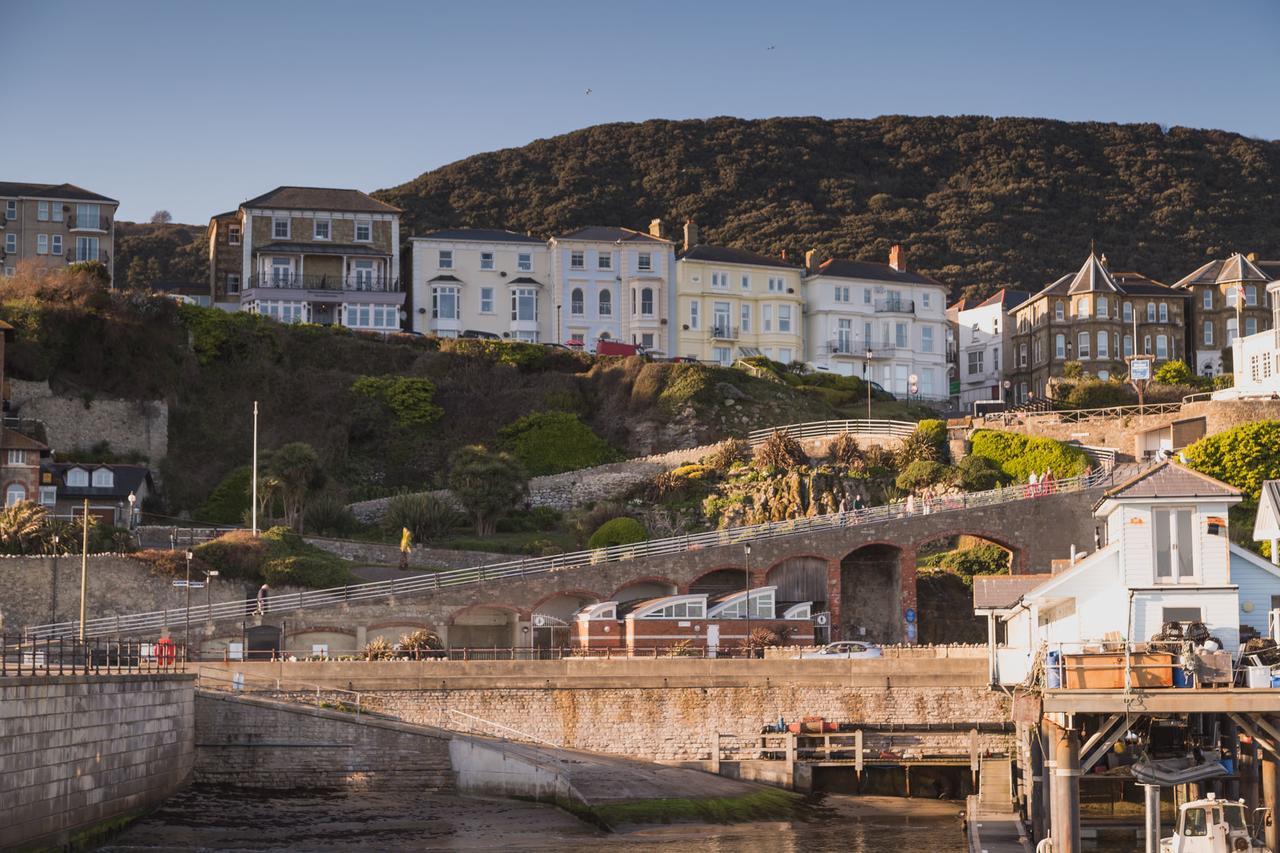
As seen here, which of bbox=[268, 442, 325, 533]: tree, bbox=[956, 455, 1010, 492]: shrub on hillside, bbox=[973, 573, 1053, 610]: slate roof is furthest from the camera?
bbox=[956, 455, 1010, 492]: shrub on hillside

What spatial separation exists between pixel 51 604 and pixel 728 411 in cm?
3667

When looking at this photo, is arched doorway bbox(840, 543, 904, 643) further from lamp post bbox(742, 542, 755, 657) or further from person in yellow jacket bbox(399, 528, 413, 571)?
person in yellow jacket bbox(399, 528, 413, 571)

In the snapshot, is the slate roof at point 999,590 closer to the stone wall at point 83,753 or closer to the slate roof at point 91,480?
the stone wall at point 83,753

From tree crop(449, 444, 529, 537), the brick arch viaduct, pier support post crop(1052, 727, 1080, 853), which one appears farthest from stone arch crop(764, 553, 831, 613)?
pier support post crop(1052, 727, 1080, 853)

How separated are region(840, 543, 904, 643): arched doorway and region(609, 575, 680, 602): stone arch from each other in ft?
22.7

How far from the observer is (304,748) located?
1923 inches

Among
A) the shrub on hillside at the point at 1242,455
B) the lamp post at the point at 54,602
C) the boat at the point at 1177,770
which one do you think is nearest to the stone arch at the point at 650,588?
the lamp post at the point at 54,602

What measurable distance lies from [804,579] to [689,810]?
23.5m

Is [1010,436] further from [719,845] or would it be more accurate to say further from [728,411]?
[719,845]

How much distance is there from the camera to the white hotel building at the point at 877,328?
104 metres

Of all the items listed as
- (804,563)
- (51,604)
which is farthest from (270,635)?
(804,563)

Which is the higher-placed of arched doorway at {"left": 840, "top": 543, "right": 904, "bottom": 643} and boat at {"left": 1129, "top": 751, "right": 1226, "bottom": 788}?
arched doorway at {"left": 840, "top": 543, "right": 904, "bottom": 643}

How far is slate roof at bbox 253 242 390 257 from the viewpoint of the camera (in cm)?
9712

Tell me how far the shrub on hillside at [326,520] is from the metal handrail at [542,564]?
7.61m
